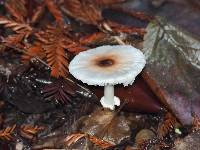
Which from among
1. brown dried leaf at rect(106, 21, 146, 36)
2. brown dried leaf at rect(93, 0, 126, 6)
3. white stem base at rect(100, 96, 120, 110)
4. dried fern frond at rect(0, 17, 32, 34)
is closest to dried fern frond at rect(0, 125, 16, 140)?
white stem base at rect(100, 96, 120, 110)

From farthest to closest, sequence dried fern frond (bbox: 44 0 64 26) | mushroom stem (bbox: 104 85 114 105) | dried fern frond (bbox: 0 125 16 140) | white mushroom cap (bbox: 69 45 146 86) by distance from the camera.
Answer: dried fern frond (bbox: 44 0 64 26)
mushroom stem (bbox: 104 85 114 105)
dried fern frond (bbox: 0 125 16 140)
white mushroom cap (bbox: 69 45 146 86)

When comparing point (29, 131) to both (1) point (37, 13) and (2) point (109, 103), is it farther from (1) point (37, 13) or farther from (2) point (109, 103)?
(1) point (37, 13)

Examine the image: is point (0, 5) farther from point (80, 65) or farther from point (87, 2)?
point (80, 65)

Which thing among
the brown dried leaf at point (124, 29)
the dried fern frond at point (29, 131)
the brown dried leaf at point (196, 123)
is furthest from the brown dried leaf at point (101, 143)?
the brown dried leaf at point (124, 29)

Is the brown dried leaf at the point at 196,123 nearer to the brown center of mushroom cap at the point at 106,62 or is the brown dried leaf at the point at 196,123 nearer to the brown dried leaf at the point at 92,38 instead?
the brown center of mushroom cap at the point at 106,62

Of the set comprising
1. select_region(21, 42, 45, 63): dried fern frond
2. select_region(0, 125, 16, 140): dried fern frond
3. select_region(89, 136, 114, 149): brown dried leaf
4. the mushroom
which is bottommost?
select_region(89, 136, 114, 149): brown dried leaf

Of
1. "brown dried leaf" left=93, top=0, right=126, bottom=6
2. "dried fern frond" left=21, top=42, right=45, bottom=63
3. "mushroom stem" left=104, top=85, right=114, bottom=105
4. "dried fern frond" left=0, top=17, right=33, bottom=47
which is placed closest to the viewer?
"mushroom stem" left=104, top=85, right=114, bottom=105

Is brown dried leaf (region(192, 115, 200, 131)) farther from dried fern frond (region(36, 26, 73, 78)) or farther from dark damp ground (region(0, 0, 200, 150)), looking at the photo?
dried fern frond (region(36, 26, 73, 78))
